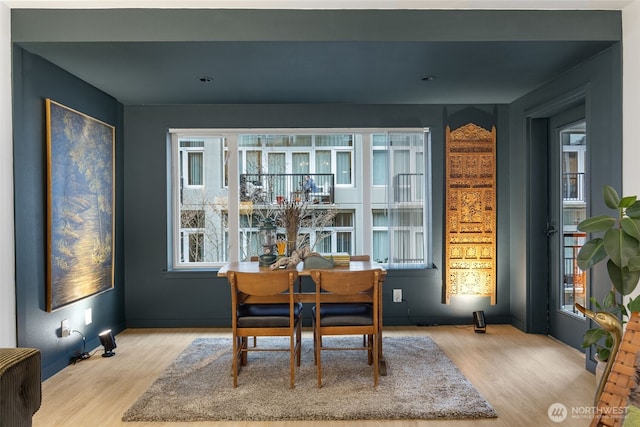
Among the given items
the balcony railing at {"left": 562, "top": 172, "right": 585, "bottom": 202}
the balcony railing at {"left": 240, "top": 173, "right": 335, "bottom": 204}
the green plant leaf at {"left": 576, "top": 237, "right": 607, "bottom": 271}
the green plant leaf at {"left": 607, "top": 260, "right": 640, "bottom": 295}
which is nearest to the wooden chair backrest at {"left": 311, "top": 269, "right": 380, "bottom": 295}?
the green plant leaf at {"left": 576, "top": 237, "right": 607, "bottom": 271}

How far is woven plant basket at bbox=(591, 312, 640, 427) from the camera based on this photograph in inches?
63.9

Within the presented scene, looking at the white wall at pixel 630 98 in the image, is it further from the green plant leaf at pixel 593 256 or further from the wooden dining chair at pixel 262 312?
the wooden dining chair at pixel 262 312

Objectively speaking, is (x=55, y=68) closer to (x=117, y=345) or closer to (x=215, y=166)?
(x=215, y=166)

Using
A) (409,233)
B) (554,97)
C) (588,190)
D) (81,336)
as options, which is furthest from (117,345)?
(554,97)

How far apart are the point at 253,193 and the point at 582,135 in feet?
10.5

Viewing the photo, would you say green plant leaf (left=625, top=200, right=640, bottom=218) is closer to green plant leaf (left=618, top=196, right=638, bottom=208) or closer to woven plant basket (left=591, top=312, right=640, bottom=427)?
green plant leaf (left=618, top=196, right=638, bottom=208)

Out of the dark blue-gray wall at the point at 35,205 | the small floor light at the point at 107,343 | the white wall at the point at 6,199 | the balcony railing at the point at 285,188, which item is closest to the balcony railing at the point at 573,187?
the balcony railing at the point at 285,188

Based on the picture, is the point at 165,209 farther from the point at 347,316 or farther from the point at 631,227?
the point at 631,227

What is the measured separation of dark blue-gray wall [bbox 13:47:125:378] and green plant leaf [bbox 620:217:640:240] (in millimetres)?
3694

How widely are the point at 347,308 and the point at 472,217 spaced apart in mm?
2156

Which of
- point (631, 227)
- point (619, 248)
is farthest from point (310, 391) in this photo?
point (631, 227)

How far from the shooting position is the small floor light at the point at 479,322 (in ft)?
14.2

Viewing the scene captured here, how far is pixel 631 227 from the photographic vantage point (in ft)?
7.57

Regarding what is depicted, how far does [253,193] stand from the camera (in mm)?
4801
